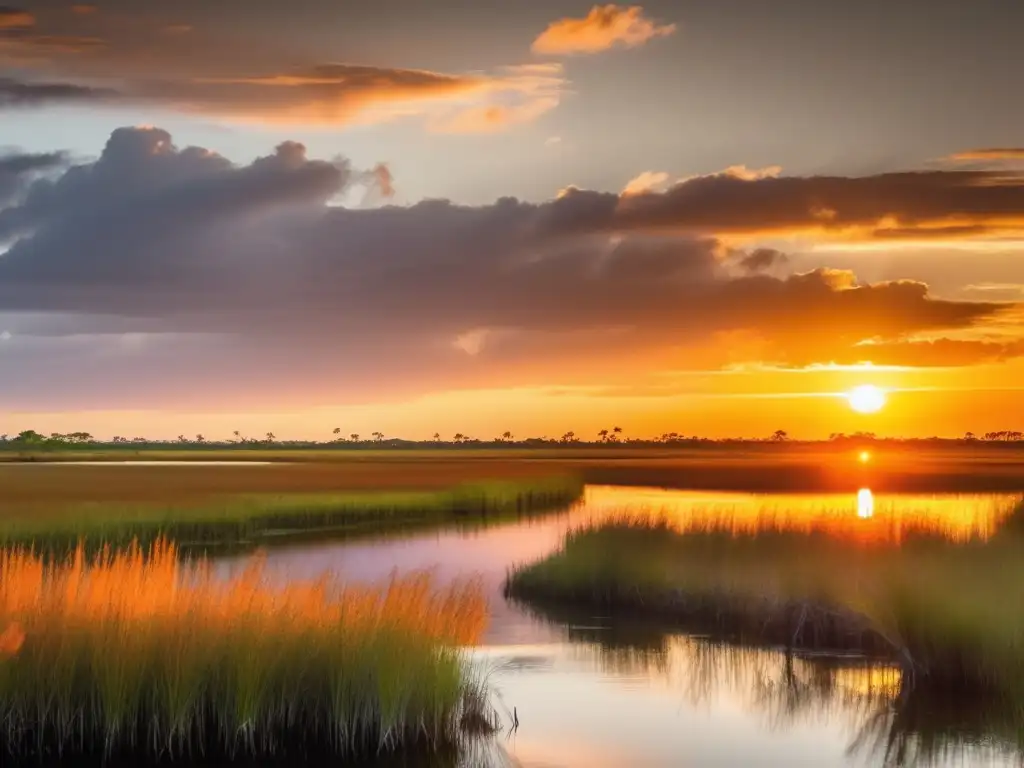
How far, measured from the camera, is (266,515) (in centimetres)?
4881

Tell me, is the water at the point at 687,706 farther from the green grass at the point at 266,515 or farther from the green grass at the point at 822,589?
the green grass at the point at 266,515

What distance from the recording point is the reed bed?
12914 millimetres

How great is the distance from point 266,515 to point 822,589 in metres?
31.0

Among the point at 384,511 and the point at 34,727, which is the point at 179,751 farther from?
the point at 384,511

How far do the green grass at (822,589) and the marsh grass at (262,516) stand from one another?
10661 mm

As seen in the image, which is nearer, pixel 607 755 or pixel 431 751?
pixel 431 751

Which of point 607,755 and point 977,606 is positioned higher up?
point 977,606

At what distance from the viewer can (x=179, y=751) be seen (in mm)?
12875

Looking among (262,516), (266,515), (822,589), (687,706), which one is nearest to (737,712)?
(687,706)

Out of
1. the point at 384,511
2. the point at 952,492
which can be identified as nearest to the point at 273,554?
the point at 384,511

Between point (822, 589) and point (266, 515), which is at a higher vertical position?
point (822, 589)

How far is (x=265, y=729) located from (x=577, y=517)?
41.2 meters

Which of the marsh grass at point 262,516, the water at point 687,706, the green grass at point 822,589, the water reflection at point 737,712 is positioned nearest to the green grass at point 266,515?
the marsh grass at point 262,516

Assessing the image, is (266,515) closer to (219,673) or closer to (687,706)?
(687,706)
